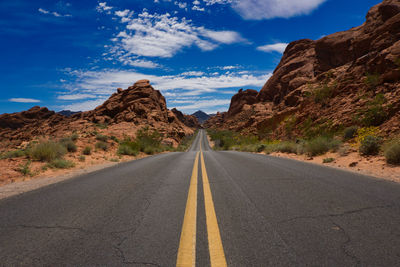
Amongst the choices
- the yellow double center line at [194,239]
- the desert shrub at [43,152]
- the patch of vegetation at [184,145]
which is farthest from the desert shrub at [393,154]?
the patch of vegetation at [184,145]

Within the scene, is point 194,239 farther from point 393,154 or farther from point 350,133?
point 350,133

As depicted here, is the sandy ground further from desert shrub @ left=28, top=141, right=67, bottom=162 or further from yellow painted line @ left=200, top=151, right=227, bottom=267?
desert shrub @ left=28, top=141, right=67, bottom=162

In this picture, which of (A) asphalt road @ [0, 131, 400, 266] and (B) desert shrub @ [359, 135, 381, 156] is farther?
(B) desert shrub @ [359, 135, 381, 156]

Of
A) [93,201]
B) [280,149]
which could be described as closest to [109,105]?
[280,149]

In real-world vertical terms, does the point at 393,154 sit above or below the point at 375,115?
below

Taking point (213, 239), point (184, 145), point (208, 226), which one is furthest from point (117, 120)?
point (213, 239)

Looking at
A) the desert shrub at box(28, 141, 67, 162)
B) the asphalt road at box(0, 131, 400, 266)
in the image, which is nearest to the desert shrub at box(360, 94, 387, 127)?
the asphalt road at box(0, 131, 400, 266)

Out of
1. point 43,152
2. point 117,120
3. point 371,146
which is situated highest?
point 117,120

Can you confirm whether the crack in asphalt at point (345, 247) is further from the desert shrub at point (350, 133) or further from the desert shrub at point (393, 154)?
the desert shrub at point (350, 133)

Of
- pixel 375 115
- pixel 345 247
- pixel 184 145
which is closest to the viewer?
pixel 345 247

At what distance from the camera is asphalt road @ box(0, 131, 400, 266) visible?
218 centimetres

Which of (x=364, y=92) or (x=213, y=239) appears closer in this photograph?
(x=213, y=239)

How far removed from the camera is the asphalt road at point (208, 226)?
2.18 metres

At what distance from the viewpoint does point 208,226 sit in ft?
9.65
